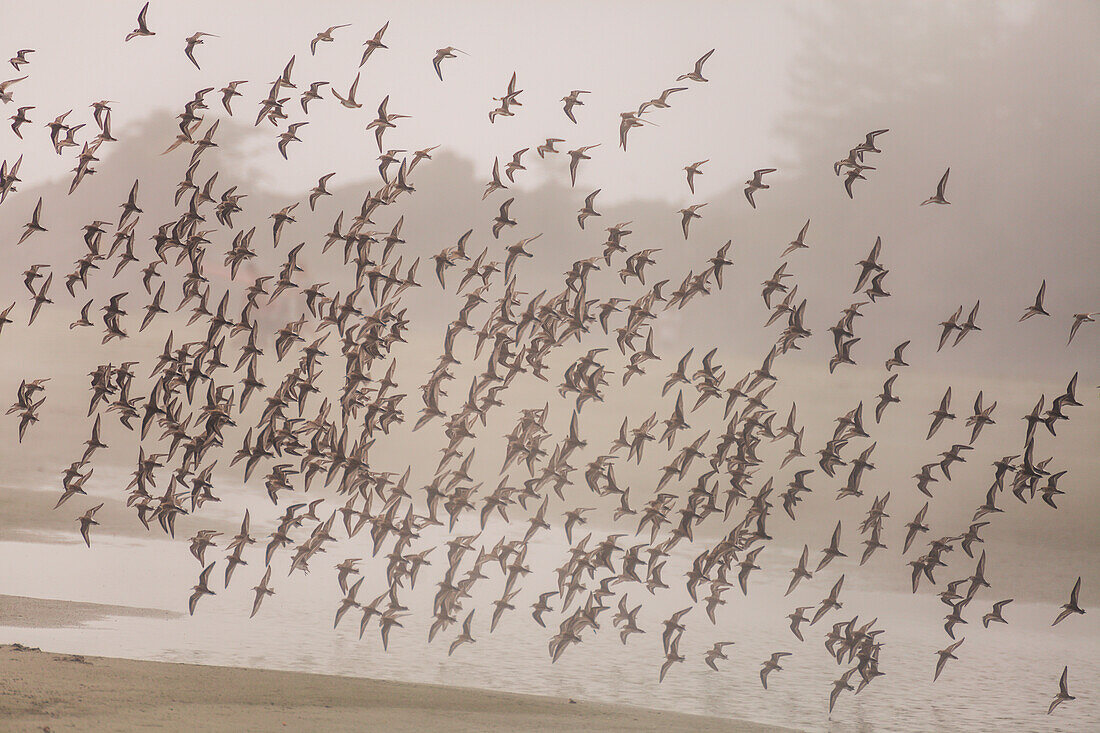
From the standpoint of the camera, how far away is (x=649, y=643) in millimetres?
12992

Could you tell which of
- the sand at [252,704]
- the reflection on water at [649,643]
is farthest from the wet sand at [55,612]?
the sand at [252,704]

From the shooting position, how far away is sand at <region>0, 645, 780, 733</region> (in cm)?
734

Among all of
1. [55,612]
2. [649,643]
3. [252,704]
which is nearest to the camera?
[252,704]

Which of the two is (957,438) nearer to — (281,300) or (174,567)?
(281,300)

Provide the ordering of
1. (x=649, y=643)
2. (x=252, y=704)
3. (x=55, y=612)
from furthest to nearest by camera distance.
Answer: (x=649, y=643)
(x=55, y=612)
(x=252, y=704)

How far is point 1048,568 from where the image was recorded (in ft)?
50.3

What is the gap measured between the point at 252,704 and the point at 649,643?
247 inches

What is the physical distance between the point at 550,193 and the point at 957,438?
8.43 m

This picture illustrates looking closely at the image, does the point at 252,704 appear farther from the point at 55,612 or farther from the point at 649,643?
the point at 649,643

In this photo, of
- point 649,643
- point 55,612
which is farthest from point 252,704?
point 649,643

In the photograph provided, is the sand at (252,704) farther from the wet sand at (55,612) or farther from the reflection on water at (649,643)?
the wet sand at (55,612)

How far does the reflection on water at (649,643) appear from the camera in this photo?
1046cm

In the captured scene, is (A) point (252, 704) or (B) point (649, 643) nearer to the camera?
(A) point (252, 704)

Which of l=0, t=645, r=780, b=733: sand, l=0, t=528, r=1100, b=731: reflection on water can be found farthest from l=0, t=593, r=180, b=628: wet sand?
l=0, t=645, r=780, b=733: sand
